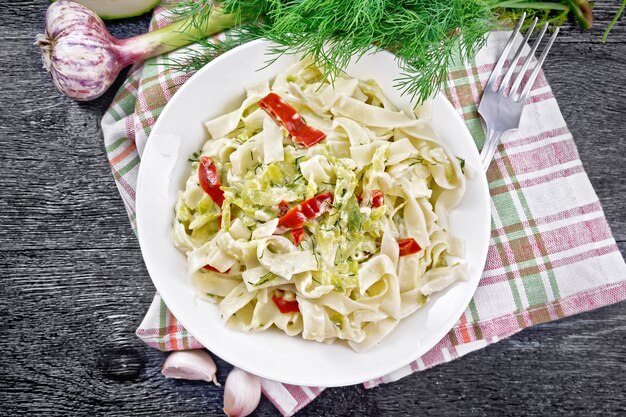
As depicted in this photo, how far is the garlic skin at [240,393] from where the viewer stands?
336 centimetres

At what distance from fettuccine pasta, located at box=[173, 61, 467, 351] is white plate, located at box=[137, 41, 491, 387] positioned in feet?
0.23

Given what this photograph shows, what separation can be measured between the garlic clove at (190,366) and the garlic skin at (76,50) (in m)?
1.68

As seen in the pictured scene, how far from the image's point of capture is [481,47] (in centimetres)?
341

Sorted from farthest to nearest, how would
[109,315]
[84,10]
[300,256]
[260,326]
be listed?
[109,315] < [84,10] < [260,326] < [300,256]

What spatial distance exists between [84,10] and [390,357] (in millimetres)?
2667

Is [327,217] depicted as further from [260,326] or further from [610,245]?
[610,245]

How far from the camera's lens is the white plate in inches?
117

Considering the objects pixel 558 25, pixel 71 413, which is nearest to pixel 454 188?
pixel 558 25

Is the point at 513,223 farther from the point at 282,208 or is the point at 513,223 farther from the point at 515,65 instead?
the point at 282,208

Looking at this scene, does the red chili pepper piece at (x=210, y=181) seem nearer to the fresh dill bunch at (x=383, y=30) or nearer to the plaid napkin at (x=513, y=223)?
the plaid napkin at (x=513, y=223)

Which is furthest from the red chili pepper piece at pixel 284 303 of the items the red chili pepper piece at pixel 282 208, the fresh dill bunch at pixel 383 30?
the fresh dill bunch at pixel 383 30

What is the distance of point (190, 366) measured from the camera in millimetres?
3387

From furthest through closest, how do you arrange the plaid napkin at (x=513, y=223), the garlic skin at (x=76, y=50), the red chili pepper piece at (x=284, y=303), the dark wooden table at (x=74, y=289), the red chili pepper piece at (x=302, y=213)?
the dark wooden table at (x=74, y=289)
the plaid napkin at (x=513, y=223)
the garlic skin at (x=76, y=50)
the red chili pepper piece at (x=284, y=303)
the red chili pepper piece at (x=302, y=213)

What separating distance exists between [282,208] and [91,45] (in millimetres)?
1548
